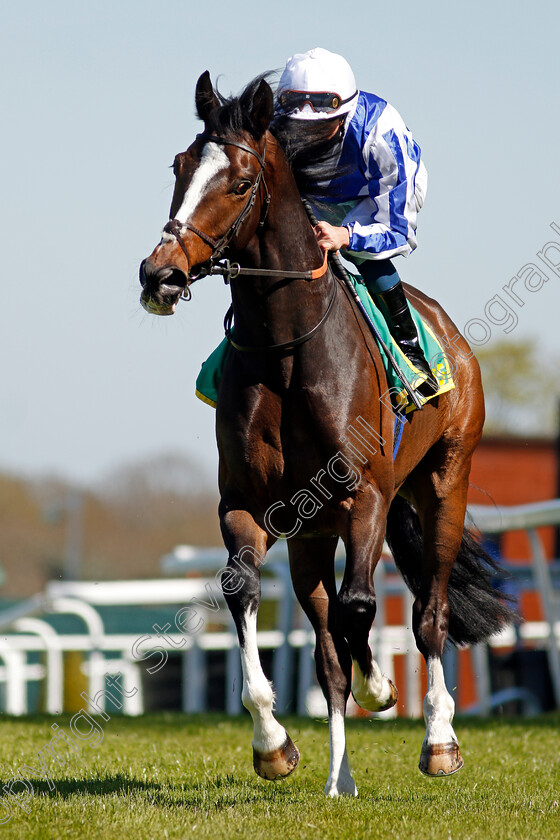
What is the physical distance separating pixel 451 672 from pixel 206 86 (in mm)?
5756

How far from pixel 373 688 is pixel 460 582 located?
1257 millimetres

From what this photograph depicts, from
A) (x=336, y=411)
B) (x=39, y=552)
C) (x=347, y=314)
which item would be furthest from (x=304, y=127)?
(x=39, y=552)

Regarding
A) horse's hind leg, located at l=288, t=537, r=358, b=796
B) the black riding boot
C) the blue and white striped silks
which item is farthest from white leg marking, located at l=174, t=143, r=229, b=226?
horse's hind leg, located at l=288, t=537, r=358, b=796

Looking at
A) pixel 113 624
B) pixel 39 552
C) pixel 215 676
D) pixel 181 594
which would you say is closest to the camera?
pixel 181 594

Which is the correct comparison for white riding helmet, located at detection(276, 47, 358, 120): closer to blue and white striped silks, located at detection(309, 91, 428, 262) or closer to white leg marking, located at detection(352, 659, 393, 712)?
blue and white striped silks, located at detection(309, 91, 428, 262)

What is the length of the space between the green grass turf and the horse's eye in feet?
7.22

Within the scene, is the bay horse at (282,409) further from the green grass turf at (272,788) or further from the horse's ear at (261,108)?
the green grass turf at (272,788)

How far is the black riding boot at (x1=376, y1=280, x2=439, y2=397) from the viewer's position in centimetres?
482

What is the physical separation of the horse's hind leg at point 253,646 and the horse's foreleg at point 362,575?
1.14 feet

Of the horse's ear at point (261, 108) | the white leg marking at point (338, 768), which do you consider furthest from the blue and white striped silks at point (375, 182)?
the white leg marking at point (338, 768)

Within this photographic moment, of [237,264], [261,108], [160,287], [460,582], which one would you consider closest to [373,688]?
[460,582]


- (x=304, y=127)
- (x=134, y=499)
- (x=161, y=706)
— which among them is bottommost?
(x=161, y=706)

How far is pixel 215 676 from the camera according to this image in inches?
452

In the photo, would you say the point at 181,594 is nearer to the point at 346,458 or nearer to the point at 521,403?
the point at 346,458
